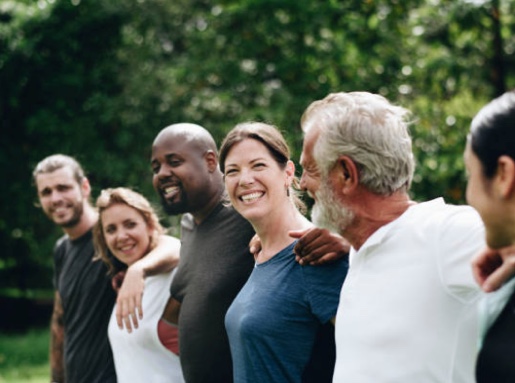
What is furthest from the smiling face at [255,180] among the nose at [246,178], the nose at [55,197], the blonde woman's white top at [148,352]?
the nose at [55,197]

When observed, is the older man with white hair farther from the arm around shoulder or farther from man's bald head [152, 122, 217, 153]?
the arm around shoulder

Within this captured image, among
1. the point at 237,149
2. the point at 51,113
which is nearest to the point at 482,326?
the point at 237,149

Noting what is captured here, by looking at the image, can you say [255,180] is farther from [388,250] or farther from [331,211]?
[388,250]

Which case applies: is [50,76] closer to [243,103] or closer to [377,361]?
[243,103]

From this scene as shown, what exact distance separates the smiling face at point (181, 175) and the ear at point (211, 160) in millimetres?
12

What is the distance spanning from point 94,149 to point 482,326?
42.2 ft

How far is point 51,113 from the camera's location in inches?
581

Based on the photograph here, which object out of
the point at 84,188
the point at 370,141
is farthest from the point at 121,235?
the point at 370,141

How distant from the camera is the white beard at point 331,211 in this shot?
2.55 meters

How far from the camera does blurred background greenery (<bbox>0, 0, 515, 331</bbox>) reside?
31.7ft

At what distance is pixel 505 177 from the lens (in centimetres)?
191

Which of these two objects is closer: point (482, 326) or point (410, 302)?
point (482, 326)

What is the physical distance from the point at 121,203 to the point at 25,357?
1110cm

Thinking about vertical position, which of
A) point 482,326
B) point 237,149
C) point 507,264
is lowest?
point 482,326
